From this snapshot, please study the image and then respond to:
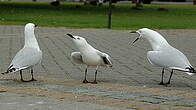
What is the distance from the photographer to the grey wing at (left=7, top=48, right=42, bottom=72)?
8891 millimetres

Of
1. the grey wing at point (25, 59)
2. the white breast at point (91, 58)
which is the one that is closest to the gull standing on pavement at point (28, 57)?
the grey wing at point (25, 59)

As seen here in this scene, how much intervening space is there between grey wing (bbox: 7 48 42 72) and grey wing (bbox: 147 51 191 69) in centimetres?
198

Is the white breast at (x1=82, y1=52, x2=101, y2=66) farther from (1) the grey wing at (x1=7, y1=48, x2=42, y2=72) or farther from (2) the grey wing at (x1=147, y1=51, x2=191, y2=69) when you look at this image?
(2) the grey wing at (x1=147, y1=51, x2=191, y2=69)

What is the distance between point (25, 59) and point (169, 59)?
2.43 metres

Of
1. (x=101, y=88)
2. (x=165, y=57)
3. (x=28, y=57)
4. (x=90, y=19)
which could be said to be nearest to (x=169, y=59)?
(x=165, y=57)

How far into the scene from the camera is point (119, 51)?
15844mm

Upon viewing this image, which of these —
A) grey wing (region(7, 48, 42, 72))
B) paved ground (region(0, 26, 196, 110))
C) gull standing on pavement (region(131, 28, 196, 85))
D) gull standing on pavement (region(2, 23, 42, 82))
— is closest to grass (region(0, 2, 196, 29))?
paved ground (region(0, 26, 196, 110))

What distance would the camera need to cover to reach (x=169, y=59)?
903cm

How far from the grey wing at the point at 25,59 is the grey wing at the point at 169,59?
1984 mm

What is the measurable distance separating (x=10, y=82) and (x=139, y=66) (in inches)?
156

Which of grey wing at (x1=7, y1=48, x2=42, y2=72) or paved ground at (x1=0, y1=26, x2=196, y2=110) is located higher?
grey wing at (x1=7, y1=48, x2=42, y2=72)

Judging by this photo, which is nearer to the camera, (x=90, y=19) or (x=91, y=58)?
(x=91, y=58)

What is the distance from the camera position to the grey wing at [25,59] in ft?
29.2

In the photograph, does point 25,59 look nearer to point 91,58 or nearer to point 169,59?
point 91,58
